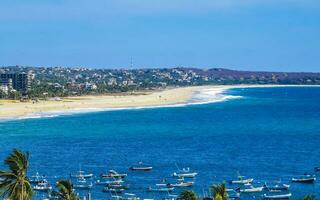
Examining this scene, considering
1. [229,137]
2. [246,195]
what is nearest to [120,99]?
[229,137]

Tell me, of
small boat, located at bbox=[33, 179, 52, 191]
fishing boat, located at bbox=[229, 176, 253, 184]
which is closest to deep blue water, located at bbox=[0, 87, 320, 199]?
fishing boat, located at bbox=[229, 176, 253, 184]

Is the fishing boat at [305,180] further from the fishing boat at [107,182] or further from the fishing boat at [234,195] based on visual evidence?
the fishing boat at [107,182]

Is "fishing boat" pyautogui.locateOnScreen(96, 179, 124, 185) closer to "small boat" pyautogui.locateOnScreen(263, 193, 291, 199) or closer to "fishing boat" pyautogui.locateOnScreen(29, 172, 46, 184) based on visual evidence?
"fishing boat" pyautogui.locateOnScreen(29, 172, 46, 184)

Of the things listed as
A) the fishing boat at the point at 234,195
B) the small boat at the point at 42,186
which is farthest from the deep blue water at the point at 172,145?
the small boat at the point at 42,186

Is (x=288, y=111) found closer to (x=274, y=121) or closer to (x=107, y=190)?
(x=274, y=121)

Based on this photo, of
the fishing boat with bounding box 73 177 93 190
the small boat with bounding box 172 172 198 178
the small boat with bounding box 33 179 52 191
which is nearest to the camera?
the small boat with bounding box 33 179 52 191

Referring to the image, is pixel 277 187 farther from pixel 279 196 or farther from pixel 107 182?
pixel 107 182
